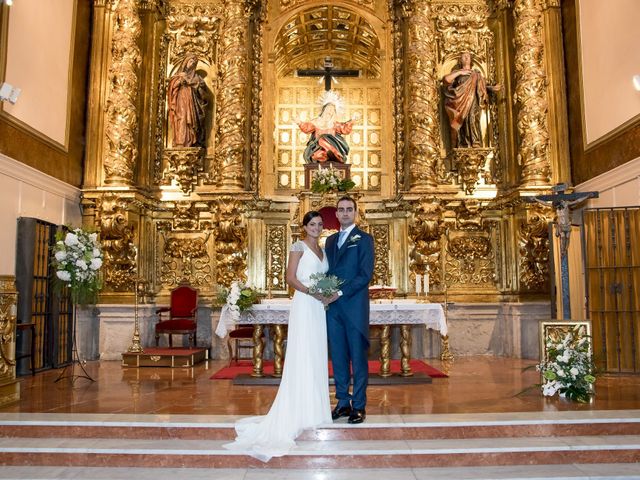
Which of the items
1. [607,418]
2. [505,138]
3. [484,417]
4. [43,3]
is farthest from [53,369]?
[505,138]

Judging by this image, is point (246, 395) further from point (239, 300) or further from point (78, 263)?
point (78, 263)

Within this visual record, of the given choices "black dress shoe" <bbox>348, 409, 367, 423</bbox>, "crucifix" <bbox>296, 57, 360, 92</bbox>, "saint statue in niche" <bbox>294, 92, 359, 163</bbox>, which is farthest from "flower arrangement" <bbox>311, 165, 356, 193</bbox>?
"black dress shoe" <bbox>348, 409, 367, 423</bbox>

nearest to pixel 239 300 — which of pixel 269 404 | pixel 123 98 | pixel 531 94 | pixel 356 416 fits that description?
pixel 269 404

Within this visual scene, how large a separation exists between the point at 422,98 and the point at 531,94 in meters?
2.22

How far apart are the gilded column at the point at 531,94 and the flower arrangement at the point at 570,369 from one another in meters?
5.23

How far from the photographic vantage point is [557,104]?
12.0m

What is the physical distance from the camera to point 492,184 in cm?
1255

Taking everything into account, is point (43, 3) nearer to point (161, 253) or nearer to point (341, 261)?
point (161, 253)

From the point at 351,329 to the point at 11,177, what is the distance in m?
6.85

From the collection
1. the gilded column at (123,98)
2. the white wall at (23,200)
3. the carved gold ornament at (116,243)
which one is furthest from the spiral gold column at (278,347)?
the gilded column at (123,98)

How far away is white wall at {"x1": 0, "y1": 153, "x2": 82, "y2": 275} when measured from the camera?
914 cm

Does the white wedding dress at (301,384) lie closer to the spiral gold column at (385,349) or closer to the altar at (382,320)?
the altar at (382,320)

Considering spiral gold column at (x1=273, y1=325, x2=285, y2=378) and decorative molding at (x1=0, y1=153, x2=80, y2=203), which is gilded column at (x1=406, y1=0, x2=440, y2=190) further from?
decorative molding at (x1=0, y1=153, x2=80, y2=203)

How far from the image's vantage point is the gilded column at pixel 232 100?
483 inches
